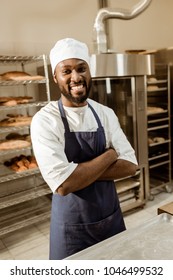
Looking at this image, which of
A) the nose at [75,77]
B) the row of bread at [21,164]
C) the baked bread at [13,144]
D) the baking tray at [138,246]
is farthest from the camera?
the row of bread at [21,164]

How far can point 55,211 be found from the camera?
49.4 inches

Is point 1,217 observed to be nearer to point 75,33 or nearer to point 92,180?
point 92,180

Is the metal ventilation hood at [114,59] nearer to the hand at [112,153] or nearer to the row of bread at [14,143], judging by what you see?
the row of bread at [14,143]

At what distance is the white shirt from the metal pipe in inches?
62.0

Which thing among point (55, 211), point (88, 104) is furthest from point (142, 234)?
point (88, 104)

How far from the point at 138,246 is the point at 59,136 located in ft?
1.83

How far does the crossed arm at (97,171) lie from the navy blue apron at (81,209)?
59 mm

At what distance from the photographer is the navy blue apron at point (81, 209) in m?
1.20

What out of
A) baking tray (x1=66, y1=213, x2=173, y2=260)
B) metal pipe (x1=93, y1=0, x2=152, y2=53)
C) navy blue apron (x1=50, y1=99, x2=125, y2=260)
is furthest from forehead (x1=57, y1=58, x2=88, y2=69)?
metal pipe (x1=93, y1=0, x2=152, y2=53)

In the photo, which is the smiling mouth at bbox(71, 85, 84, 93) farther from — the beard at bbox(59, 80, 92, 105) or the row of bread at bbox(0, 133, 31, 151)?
the row of bread at bbox(0, 133, 31, 151)

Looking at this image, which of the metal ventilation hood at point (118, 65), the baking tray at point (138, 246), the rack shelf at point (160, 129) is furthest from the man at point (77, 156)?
the rack shelf at point (160, 129)

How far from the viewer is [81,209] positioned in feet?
3.96

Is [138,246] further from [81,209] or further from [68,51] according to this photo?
[68,51]

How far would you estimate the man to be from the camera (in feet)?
3.67
